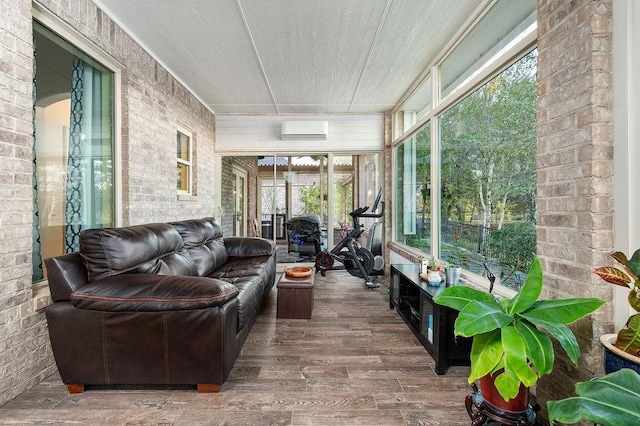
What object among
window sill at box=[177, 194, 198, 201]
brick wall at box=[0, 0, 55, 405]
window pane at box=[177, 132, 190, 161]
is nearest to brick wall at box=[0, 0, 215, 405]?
brick wall at box=[0, 0, 55, 405]

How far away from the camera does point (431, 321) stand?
2205 millimetres

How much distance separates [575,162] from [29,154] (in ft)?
10.1

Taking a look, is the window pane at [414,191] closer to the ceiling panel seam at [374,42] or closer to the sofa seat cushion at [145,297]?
the ceiling panel seam at [374,42]

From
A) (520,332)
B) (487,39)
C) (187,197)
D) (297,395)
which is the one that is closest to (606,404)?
(520,332)

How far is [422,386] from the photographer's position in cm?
A: 187

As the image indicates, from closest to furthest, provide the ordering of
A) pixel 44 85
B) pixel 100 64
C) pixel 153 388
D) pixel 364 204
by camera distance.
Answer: pixel 153 388 < pixel 44 85 < pixel 100 64 < pixel 364 204

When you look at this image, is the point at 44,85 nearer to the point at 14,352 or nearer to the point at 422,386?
the point at 14,352

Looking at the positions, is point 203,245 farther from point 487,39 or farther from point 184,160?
point 487,39

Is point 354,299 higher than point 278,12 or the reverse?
the reverse

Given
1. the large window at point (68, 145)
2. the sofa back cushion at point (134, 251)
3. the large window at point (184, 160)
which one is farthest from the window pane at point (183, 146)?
the sofa back cushion at point (134, 251)

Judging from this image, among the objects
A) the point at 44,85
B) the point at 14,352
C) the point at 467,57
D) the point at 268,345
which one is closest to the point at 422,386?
the point at 268,345

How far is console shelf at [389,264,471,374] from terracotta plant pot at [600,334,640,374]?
0.64 m

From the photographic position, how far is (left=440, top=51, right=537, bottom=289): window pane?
6.34ft

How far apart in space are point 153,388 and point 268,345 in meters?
0.84
